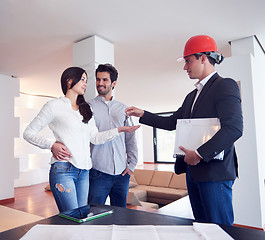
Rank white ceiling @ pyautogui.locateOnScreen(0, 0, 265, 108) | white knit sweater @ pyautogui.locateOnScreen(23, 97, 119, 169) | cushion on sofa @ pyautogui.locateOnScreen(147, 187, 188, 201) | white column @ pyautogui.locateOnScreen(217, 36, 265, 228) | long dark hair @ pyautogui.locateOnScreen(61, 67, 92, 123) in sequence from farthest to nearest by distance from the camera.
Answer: cushion on sofa @ pyautogui.locateOnScreen(147, 187, 188, 201) < white column @ pyautogui.locateOnScreen(217, 36, 265, 228) < white ceiling @ pyautogui.locateOnScreen(0, 0, 265, 108) < long dark hair @ pyautogui.locateOnScreen(61, 67, 92, 123) < white knit sweater @ pyautogui.locateOnScreen(23, 97, 119, 169)

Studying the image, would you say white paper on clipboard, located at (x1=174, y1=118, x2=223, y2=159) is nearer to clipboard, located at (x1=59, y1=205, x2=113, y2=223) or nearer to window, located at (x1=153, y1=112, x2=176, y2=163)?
clipboard, located at (x1=59, y1=205, x2=113, y2=223)

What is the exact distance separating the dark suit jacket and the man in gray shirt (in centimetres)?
76

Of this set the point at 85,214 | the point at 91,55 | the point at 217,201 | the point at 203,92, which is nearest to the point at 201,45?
the point at 203,92

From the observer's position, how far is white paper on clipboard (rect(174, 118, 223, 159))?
1.19m

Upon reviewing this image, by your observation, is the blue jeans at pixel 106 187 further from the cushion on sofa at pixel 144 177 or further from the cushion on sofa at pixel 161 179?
the cushion on sofa at pixel 144 177

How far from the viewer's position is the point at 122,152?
6.34 feet

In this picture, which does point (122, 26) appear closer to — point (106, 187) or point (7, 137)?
point (106, 187)

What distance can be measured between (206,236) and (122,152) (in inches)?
54.0

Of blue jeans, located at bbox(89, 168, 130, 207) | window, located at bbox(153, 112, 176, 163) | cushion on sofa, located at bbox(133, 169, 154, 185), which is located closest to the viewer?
blue jeans, located at bbox(89, 168, 130, 207)

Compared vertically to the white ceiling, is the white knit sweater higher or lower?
lower

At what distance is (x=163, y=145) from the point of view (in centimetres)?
1189

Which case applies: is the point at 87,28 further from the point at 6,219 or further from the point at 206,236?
the point at 206,236

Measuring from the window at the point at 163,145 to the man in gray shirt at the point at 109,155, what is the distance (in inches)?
383

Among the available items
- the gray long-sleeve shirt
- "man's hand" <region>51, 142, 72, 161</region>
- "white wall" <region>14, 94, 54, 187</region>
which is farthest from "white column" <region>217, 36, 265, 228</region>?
"white wall" <region>14, 94, 54, 187</region>
